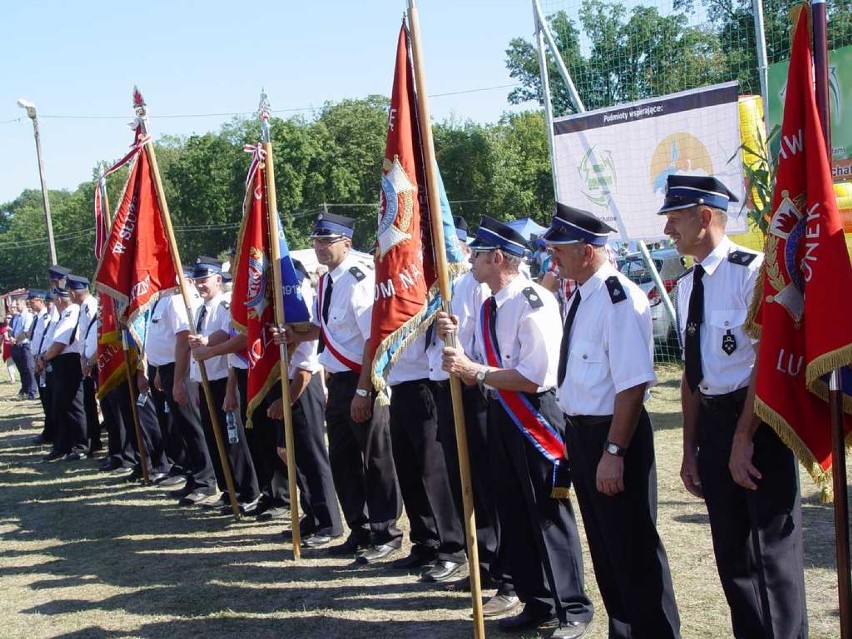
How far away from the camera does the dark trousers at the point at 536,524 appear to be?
4.79m

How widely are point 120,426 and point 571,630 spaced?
8.11 metres

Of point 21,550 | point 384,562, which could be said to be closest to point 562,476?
point 384,562

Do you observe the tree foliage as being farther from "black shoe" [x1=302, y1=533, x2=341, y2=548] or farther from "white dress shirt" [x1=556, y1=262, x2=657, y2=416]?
"white dress shirt" [x1=556, y1=262, x2=657, y2=416]

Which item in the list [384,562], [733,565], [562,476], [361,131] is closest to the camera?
[733,565]

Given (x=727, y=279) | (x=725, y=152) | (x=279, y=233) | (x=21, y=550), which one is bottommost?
(x=21, y=550)

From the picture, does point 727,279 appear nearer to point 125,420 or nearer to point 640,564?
point 640,564

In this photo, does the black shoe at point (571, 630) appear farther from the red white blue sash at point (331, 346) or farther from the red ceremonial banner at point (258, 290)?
the red ceremonial banner at point (258, 290)

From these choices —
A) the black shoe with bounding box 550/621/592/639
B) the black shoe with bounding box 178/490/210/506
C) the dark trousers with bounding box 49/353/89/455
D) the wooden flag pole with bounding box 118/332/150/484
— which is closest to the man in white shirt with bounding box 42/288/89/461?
the dark trousers with bounding box 49/353/89/455

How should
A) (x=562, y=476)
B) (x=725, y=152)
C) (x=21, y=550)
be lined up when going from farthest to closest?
1. (x=725, y=152)
2. (x=21, y=550)
3. (x=562, y=476)

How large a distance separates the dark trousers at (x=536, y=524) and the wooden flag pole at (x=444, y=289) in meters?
0.41

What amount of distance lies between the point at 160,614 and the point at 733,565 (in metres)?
3.71

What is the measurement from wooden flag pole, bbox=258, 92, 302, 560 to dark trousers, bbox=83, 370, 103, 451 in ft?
21.1

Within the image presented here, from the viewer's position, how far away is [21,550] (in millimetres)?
7930

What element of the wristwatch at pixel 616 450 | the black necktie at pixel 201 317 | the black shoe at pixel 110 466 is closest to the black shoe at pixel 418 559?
the wristwatch at pixel 616 450
